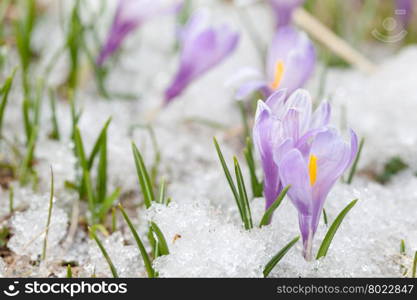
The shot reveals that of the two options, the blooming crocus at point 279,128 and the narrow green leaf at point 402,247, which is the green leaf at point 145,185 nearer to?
the blooming crocus at point 279,128

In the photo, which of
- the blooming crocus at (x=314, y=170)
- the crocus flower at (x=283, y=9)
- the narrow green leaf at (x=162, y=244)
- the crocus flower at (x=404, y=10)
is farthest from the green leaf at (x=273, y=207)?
the crocus flower at (x=404, y=10)

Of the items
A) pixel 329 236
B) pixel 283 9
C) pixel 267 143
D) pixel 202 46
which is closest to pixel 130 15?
pixel 202 46

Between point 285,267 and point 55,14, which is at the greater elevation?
point 55,14

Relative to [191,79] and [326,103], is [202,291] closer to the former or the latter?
[326,103]

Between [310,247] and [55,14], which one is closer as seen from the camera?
[310,247]

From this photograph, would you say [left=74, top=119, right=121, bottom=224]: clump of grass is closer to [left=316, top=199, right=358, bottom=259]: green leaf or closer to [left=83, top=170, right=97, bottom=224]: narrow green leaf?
[left=83, top=170, right=97, bottom=224]: narrow green leaf

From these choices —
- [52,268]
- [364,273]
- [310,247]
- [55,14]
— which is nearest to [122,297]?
[52,268]
